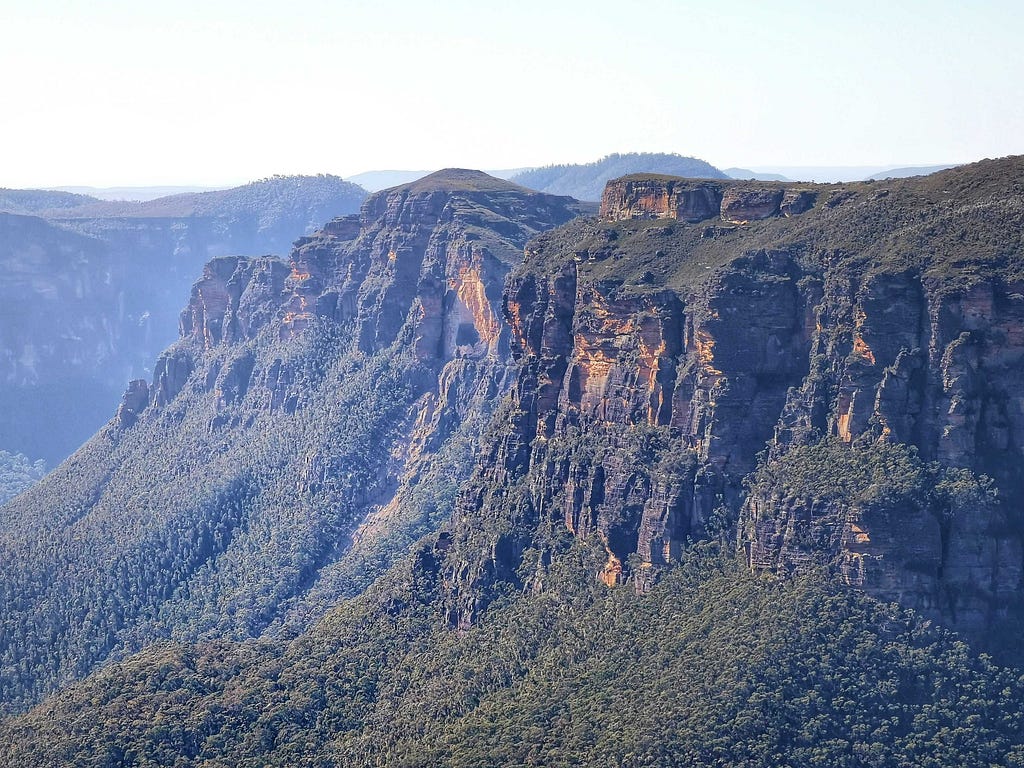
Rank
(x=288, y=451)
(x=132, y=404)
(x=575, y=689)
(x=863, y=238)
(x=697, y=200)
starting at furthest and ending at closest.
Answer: (x=132, y=404)
(x=288, y=451)
(x=697, y=200)
(x=863, y=238)
(x=575, y=689)

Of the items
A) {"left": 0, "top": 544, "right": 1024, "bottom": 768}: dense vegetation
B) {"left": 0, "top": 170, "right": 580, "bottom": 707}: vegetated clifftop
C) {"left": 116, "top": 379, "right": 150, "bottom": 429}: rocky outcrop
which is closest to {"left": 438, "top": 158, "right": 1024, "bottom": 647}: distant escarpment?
{"left": 0, "top": 544, "right": 1024, "bottom": 768}: dense vegetation

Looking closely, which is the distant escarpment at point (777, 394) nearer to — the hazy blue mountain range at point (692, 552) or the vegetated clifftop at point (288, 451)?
the hazy blue mountain range at point (692, 552)

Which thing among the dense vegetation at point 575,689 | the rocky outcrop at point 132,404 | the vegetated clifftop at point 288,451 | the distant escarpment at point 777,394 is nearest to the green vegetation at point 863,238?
the distant escarpment at point 777,394

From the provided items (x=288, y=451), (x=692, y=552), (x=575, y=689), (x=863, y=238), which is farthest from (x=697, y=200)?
(x=288, y=451)

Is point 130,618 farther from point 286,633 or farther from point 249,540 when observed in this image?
point 286,633

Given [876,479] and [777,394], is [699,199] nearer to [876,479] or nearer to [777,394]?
[777,394]

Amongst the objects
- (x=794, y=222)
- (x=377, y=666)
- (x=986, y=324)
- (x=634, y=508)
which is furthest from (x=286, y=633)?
(x=986, y=324)
